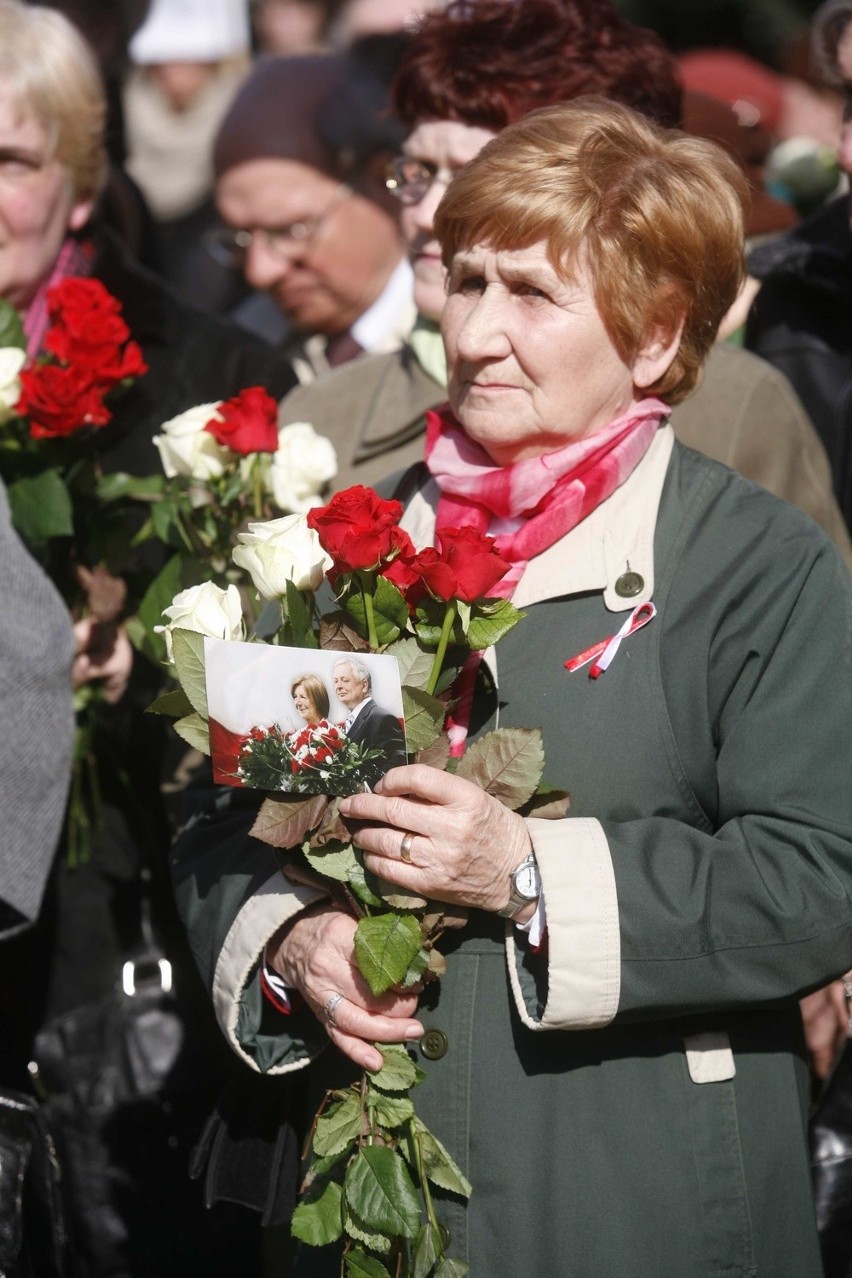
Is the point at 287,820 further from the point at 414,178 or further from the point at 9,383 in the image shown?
the point at 414,178

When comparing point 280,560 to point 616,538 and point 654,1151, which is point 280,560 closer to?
point 616,538

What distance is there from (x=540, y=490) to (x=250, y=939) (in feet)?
2.61

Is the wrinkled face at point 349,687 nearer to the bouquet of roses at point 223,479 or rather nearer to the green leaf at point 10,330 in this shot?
the bouquet of roses at point 223,479

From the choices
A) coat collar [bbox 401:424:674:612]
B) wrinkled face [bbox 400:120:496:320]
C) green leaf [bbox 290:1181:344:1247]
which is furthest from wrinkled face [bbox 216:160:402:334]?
green leaf [bbox 290:1181:344:1247]

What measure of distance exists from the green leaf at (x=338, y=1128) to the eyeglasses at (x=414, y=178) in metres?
1.85

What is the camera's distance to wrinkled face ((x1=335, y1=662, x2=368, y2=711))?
2041 mm

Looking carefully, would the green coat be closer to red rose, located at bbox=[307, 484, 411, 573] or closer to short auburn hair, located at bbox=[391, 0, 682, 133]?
red rose, located at bbox=[307, 484, 411, 573]

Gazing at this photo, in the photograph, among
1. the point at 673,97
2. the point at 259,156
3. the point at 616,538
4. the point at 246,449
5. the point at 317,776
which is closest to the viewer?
the point at 317,776

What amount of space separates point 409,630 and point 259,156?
2.85 m

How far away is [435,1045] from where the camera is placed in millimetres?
2297

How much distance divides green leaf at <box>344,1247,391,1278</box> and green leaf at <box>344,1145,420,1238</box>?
0.07 metres

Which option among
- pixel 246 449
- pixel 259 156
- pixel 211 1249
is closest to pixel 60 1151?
pixel 211 1249

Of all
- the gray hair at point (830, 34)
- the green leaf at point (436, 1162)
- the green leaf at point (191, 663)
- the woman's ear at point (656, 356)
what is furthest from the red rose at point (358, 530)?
the gray hair at point (830, 34)

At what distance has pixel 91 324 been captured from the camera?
9.78 feet
